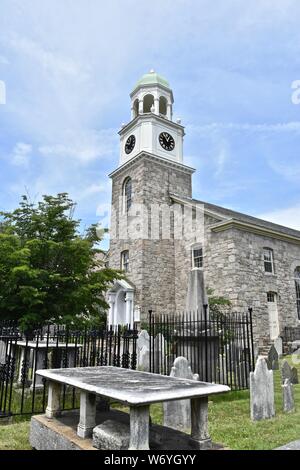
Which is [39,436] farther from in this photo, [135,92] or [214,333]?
[135,92]

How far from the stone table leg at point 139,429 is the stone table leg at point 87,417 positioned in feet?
2.85

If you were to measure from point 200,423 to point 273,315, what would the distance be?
1679cm

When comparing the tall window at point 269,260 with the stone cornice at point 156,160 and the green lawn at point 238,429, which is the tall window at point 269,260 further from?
the green lawn at point 238,429

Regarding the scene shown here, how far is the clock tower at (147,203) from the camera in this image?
20.5m

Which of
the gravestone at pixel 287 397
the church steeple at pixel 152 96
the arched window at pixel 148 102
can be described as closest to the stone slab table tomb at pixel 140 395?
the gravestone at pixel 287 397

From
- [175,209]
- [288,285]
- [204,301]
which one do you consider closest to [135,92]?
[175,209]

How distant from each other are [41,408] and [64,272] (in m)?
5.69

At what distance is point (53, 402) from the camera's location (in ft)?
15.2

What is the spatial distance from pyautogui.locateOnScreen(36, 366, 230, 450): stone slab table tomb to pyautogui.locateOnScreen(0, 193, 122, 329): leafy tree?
260 inches

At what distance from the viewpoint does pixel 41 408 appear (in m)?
6.95

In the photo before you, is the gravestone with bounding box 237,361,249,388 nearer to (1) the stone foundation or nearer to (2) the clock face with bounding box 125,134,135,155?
(1) the stone foundation

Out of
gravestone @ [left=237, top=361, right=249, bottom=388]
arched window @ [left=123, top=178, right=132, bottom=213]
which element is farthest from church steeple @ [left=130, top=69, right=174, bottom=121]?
gravestone @ [left=237, top=361, right=249, bottom=388]

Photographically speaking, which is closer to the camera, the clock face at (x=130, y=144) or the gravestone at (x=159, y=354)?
the gravestone at (x=159, y=354)

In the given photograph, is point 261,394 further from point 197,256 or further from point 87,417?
point 197,256
